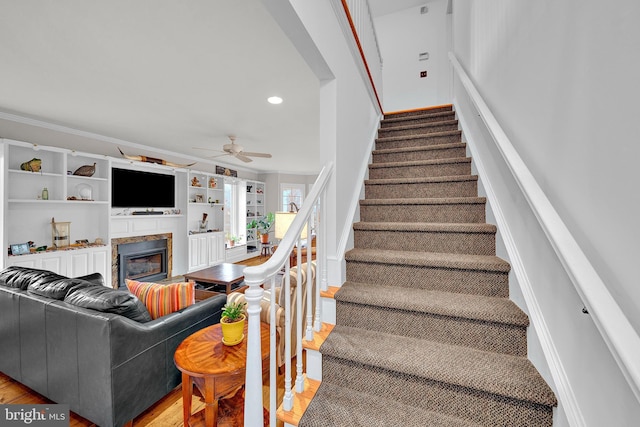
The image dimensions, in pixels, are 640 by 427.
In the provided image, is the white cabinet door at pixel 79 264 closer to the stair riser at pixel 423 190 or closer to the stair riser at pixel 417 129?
the stair riser at pixel 423 190

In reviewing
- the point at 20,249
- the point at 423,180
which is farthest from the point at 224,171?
the point at 423,180

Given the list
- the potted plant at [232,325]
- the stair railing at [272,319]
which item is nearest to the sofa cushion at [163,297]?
the potted plant at [232,325]

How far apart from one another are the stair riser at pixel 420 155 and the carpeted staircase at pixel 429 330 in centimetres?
42

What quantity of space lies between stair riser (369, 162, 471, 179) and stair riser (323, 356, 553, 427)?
162 cm

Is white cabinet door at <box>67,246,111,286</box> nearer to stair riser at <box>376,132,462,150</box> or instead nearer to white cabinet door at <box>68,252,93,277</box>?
white cabinet door at <box>68,252,93,277</box>

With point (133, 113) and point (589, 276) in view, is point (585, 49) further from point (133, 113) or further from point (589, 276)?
point (133, 113)

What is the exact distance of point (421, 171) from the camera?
2.30 metres

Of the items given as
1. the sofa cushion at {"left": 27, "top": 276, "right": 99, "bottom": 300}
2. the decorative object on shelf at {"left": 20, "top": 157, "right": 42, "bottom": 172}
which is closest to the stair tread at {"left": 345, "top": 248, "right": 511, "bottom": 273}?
the sofa cushion at {"left": 27, "top": 276, "right": 99, "bottom": 300}

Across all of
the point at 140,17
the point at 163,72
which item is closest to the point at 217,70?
the point at 163,72

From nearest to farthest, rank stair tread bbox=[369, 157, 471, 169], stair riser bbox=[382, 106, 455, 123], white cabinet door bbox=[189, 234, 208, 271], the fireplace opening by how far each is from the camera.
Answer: stair tread bbox=[369, 157, 471, 169]
stair riser bbox=[382, 106, 455, 123]
the fireplace opening
white cabinet door bbox=[189, 234, 208, 271]

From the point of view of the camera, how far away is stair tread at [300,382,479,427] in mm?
1049

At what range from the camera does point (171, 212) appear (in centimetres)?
546

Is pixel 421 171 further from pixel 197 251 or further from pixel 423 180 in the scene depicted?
pixel 197 251

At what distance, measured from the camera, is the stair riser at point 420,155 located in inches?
93.9
